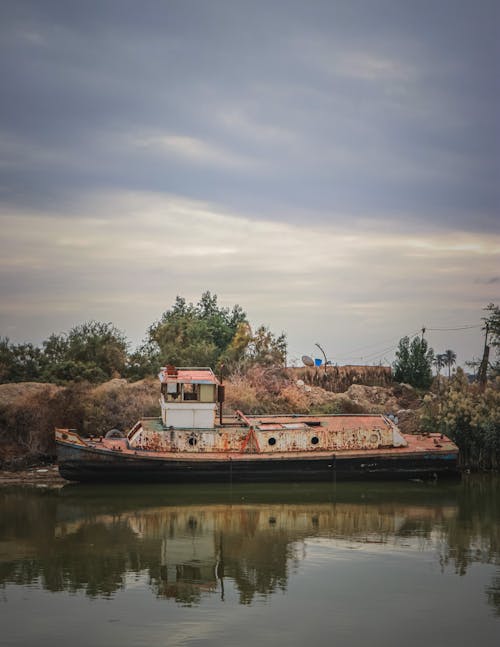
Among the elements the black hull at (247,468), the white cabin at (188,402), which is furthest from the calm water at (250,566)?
the white cabin at (188,402)

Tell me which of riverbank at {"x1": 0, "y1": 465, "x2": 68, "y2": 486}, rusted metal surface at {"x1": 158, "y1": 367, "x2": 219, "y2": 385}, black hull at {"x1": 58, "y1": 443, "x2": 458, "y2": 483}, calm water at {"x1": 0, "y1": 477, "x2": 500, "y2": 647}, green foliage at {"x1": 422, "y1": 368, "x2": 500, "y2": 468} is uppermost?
rusted metal surface at {"x1": 158, "y1": 367, "x2": 219, "y2": 385}

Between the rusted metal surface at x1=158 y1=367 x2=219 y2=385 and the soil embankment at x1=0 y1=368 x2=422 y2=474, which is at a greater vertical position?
the rusted metal surface at x1=158 y1=367 x2=219 y2=385

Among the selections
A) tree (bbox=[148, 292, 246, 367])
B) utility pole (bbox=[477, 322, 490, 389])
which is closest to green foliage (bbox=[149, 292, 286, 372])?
tree (bbox=[148, 292, 246, 367])

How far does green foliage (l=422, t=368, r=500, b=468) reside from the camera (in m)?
27.9

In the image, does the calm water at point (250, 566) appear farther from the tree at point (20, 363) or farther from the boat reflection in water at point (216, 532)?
the tree at point (20, 363)

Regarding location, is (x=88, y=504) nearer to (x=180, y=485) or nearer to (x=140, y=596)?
(x=180, y=485)

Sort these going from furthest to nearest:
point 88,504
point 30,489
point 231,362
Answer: point 231,362 < point 30,489 < point 88,504

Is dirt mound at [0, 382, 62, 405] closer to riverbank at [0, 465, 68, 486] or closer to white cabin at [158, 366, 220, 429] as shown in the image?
riverbank at [0, 465, 68, 486]

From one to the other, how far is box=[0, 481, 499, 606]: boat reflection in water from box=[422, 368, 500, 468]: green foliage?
8.80 ft

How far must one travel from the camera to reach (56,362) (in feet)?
117

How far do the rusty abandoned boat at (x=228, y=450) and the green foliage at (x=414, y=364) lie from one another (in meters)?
17.1

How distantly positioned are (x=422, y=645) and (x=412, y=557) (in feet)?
17.2

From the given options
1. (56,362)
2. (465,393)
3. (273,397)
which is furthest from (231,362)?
(465,393)

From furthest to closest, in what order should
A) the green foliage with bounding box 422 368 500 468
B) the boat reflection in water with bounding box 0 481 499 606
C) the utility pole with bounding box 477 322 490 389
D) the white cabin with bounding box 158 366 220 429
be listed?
the utility pole with bounding box 477 322 490 389
the green foliage with bounding box 422 368 500 468
the white cabin with bounding box 158 366 220 429
the boat reflection in water with bounding box 0 481 499 606
